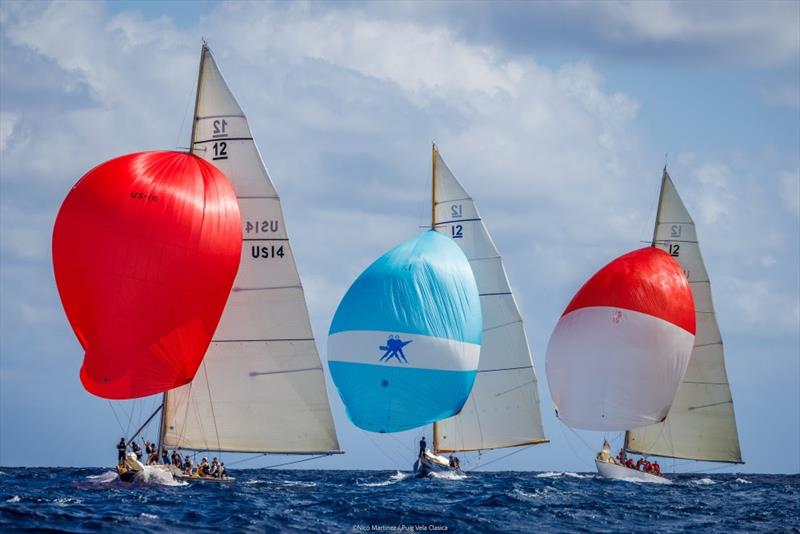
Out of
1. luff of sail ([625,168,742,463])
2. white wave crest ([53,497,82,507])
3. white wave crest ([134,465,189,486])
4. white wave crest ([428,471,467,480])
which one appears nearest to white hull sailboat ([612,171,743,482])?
luff of sail ([625,168,742,463])

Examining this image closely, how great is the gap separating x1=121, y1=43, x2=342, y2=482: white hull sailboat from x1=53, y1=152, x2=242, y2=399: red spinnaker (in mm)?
2196

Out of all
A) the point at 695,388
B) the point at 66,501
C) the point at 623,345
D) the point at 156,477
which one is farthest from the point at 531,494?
the point at 66,501

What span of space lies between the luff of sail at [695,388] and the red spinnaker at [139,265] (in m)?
25.8

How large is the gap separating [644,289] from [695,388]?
31.9ft

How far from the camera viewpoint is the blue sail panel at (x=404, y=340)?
48.0 m

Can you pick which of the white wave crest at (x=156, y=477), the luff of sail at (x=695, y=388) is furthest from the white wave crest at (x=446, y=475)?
the white wave crest at (x=156, y=477)

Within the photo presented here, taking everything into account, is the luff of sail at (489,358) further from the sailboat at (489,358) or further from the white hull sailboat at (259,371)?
the white hull sailboat at (259,371)

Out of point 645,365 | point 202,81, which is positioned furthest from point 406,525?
point 645,365

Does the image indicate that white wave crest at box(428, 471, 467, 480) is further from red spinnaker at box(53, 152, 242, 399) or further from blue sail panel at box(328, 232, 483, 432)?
red spinnaker at box(53, 152, 242, 399)

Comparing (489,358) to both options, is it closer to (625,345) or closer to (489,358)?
(489,358)

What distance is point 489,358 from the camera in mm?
56094

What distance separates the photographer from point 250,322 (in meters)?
43.2

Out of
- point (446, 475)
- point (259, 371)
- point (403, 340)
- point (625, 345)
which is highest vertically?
point (625, 345)

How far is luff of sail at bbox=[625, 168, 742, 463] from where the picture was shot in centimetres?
5912
